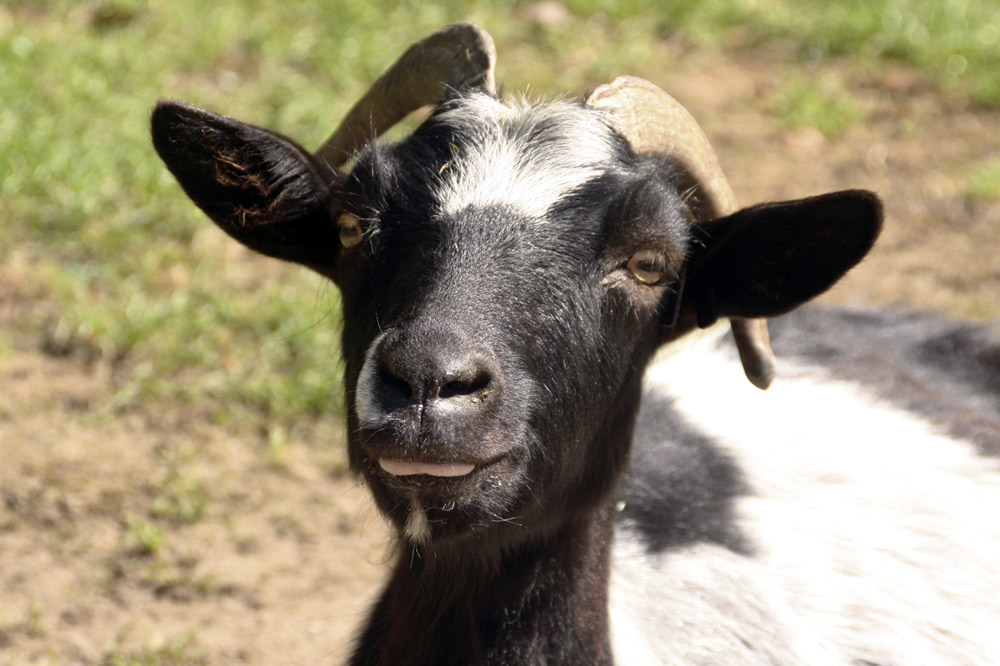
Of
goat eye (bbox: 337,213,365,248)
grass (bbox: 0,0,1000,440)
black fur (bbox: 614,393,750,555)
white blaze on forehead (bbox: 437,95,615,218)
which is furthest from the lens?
grass (bbox: 0,0,1000,440)

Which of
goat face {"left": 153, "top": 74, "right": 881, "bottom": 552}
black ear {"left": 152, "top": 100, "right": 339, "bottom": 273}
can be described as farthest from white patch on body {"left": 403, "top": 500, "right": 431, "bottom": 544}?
black ear {"left": 152, "top": 100, "right": 339, "bottom": 273}

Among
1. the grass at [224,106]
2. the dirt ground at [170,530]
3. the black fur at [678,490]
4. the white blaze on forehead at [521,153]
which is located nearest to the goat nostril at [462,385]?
the white blaze on forehead at [521,153]

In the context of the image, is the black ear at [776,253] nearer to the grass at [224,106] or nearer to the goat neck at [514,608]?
the goat neck at [514,608]

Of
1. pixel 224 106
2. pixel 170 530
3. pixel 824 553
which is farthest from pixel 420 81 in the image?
pixel 224 106

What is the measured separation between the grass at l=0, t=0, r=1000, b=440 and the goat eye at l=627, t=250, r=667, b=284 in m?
1.89

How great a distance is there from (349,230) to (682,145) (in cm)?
113

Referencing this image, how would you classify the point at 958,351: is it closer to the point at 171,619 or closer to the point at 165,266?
the point at 171,619

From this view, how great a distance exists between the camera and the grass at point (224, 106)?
6.88 m

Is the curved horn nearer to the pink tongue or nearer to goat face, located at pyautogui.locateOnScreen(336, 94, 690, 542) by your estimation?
goat face, located at pyautogui.locateOnScreen(336, 94, 690, 542)

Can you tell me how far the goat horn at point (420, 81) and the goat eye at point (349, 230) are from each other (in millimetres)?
440

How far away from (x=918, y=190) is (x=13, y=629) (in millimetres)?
6785

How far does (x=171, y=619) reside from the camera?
5527mm

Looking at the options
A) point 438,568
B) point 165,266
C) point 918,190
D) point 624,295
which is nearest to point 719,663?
point 438,568

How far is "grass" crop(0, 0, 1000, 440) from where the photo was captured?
688cm
